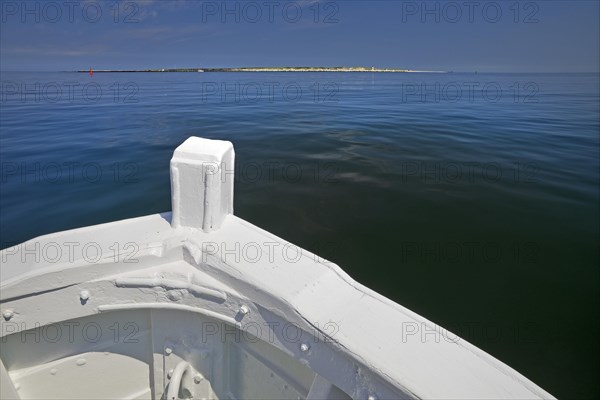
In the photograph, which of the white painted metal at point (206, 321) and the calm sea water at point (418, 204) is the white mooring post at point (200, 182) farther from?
the calm sea water at point (418, 204)

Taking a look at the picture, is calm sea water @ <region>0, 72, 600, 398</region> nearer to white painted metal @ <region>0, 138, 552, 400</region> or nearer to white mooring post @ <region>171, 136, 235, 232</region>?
white painted metal @ <region>0, 138, 552, 400</region>

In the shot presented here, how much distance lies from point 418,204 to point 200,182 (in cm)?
420

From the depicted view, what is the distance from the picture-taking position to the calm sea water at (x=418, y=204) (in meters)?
3.25

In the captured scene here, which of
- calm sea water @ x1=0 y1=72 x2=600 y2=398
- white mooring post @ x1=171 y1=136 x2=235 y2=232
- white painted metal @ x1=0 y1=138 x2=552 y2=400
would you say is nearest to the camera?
white painted metal @ x1=0 y1=138 x2=552 y2=400

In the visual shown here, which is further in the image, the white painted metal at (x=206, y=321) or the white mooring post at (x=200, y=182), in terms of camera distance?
the white mooring post at (x=200, y=182)

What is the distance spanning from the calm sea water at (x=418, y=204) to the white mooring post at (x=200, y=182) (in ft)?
7.61

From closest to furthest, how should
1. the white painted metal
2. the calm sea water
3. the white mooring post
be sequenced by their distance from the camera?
1. the white painted metal
2. the white mooring post
3. the calm sea water

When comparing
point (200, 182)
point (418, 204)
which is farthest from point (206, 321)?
point (418, 204)

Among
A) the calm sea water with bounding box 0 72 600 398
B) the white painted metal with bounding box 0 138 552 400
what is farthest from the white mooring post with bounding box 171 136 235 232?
the calm sea water with bounding box 0 72 600 398

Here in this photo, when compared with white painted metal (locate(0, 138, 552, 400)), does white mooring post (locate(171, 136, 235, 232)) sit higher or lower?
higher

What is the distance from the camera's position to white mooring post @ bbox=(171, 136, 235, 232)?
1768mm

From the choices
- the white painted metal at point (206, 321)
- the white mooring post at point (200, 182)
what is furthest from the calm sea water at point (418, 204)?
the white mooring post at point (200, 182)

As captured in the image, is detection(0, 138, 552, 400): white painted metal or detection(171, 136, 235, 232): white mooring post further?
detection(171, 136, 235, 232): white mooring post

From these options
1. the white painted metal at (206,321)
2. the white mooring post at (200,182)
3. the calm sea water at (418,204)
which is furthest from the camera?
the calm sea water at (418,204)
